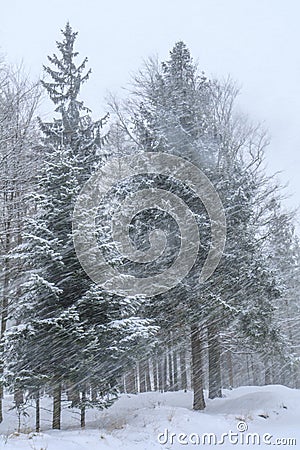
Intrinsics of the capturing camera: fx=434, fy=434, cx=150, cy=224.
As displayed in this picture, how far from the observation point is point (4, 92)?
12.4 m

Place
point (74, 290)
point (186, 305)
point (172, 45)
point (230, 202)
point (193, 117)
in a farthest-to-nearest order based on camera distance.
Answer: point (172, 45)
point (193, 117)
point (230, 202)
point (186, 305)
point (74, 290)

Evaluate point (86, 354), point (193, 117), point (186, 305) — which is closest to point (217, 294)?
point (186, 305)

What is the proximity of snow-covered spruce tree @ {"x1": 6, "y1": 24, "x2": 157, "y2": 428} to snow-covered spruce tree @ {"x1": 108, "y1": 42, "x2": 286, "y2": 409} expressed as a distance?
2541mm

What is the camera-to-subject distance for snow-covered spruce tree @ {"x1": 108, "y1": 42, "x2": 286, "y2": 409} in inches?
452

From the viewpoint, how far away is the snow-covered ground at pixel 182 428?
6.59 m

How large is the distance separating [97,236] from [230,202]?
4.58m

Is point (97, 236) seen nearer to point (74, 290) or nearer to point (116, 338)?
point (74, 290)

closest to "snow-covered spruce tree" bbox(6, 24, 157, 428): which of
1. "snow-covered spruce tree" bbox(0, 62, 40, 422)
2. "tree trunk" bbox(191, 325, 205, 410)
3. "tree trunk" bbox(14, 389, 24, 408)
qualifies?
"tree trunk" bbox(14, 389, 24, 408)

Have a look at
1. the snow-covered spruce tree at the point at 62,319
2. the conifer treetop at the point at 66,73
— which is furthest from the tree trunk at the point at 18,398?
the conifer treetop at the point at 66,73

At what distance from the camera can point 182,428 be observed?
28.1 ft

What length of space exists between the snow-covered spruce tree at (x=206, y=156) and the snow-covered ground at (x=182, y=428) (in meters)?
1.83

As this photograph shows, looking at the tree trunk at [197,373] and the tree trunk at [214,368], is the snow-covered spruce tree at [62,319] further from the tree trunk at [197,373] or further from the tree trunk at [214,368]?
the tree trunk at [214,368]

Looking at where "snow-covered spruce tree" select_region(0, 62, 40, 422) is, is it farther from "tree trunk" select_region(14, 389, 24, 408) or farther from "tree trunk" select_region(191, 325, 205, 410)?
"tree trunk" select_region(191, 325, 205, 410)

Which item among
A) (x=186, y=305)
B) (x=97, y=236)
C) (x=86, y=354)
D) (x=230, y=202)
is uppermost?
(x=230, y=202)
